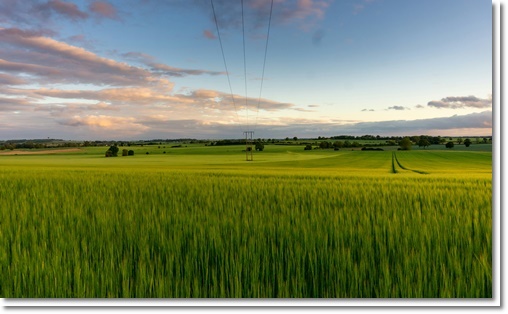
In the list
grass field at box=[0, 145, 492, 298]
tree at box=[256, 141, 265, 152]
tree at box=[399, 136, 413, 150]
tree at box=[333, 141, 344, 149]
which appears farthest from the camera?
tree at box=[333, 141, 344, 149]

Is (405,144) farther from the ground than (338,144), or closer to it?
closer to it

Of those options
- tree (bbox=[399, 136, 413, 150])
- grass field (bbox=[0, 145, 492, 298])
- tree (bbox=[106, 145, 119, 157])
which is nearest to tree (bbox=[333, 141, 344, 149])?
tree (bbox=[399, 136, 413, 150])

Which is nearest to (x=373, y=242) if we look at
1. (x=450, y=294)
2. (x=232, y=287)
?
(x=450, y=294)

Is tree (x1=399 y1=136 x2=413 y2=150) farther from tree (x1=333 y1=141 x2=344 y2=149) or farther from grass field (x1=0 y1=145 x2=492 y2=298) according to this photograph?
grass field (x1=0 y1=145 x2=492 y2=298)

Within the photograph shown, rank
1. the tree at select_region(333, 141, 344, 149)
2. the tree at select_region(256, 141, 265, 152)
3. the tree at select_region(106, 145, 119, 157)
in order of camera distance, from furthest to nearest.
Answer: the tree at select_region(333, 141, 344, 149) → the tree at select_region(256, 141, 265, 152) → the tree at select_region(106, 145, 119, 157)

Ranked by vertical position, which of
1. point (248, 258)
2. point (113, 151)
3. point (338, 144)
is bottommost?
point (248, 258)

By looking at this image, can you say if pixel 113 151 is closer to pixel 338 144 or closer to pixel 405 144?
pixel 338 144

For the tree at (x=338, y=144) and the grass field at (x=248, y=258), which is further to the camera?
the tree at (x=338, y=144)

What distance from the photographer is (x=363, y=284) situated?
251cm

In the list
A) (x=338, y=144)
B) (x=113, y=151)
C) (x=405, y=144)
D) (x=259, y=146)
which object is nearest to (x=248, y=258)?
(x=259, y=146)

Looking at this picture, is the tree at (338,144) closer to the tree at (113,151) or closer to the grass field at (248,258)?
the tree at (113,151)

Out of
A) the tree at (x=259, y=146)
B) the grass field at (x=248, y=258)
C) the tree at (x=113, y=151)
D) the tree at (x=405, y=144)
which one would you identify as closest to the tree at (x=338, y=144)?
the tree at (x=405, y=144)

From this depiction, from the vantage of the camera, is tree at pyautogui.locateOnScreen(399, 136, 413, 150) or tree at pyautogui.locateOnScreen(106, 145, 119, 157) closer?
tree at pyautogui.locateOnScreen(399, 136, 413, 150)

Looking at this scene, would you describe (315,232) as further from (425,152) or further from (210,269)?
(425,152)
